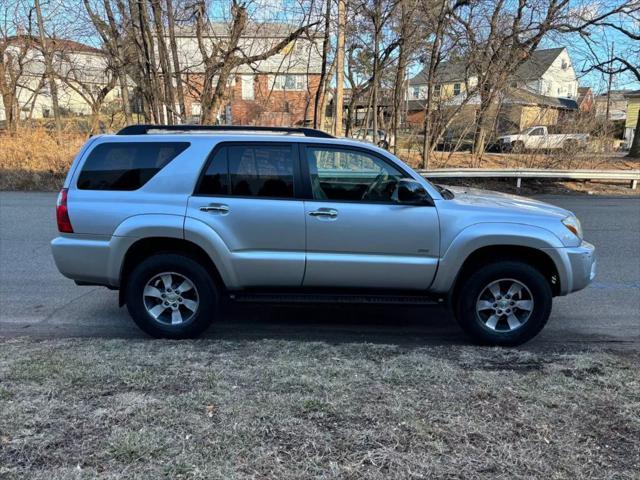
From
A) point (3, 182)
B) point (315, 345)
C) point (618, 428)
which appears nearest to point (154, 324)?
point (315, 345)

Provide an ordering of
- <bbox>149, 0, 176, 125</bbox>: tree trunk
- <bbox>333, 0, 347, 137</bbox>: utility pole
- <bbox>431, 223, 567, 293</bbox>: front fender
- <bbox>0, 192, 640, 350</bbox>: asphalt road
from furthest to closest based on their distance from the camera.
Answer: <bbox>149, 0, 176, 125</bbox>: tree trunk < <bbox>333, 0, 347, 137</bbox>: utility pole < <bbox>0, 192, 640, 350</bbox>: asphalt road < <bbox>431, 223, 567, 293</bbox>: front fender

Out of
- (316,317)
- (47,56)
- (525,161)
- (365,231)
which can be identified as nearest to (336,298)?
(365,231)

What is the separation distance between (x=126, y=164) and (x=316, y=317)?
238 centimetres

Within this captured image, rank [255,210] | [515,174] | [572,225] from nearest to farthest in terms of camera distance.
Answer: [255,210]
[572,225]
[515,174]

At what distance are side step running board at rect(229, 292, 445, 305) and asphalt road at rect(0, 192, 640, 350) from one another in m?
0.43

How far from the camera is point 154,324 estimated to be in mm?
4586

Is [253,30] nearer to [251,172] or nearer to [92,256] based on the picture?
[251,172]

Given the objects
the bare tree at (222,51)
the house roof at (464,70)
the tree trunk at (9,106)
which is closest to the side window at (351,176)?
the bare tree at (222,51)

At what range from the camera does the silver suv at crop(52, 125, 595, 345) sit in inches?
175

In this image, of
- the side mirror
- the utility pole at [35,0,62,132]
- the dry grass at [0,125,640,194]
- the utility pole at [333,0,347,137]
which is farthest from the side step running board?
the utility pole at [35,0,62,132]

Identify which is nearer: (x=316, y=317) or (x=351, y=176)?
(x=351, y=176)

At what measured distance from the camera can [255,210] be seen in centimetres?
447

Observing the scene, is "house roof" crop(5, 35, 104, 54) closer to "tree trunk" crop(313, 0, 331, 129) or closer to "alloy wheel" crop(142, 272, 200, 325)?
"tree trunk" crop(313, 0, 331, 129)

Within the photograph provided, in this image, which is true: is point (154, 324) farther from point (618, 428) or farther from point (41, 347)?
point (618, 428)
